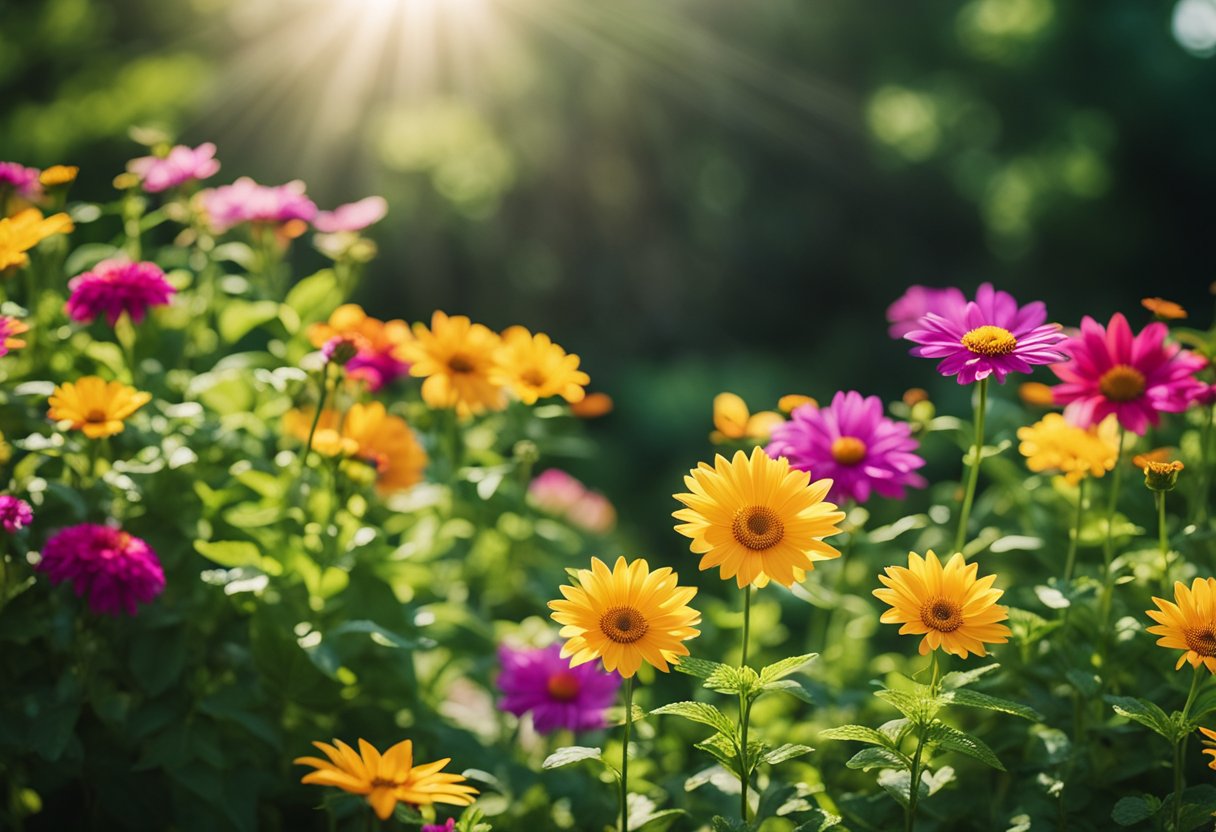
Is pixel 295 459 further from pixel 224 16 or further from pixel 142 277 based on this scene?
pixel 224 16

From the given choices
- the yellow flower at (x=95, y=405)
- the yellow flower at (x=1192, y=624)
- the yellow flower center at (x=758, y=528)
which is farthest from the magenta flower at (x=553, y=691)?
the yellow flower at (x=1192, y=624)

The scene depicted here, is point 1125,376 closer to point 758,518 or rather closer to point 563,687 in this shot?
point 758,518

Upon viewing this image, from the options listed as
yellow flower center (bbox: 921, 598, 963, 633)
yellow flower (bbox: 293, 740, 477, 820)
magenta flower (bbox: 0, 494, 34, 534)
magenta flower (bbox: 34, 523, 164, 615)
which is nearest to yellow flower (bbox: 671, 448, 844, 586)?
yellow flower center (bbox: 921, 598, 963, 633)

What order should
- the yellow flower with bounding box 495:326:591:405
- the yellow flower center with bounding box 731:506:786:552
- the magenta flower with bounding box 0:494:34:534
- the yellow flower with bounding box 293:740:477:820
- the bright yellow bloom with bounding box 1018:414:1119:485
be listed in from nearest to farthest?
the yellow flower with bounding box 293:740:477:820, the yellow flower center with bounding box 731:506:786:552, the magenta flower with bounding box 0:494:34:534, the bright yellow bloom with bounding box 1018:414:1119:485, the yellow flower with bounding box 495:326:591:405

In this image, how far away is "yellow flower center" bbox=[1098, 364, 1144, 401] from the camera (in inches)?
55.9

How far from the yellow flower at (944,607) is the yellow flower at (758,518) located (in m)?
0.09

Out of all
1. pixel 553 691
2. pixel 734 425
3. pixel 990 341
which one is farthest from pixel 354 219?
pixel 990 341

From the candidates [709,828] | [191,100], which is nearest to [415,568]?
[709,828]

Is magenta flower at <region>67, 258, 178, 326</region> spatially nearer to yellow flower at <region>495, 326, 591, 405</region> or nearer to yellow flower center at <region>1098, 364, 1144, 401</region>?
yellow flower at <region>495, 326, 591, 405</region>

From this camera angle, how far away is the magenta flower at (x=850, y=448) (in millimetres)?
1384

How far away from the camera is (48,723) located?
1.37 m

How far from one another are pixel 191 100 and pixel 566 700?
504 centimetres

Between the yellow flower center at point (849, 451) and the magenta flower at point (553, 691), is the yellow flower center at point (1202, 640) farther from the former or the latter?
the magenta flower at point (553, 691)

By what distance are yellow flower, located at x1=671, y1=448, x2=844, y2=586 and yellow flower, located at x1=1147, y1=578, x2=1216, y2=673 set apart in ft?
1.21
